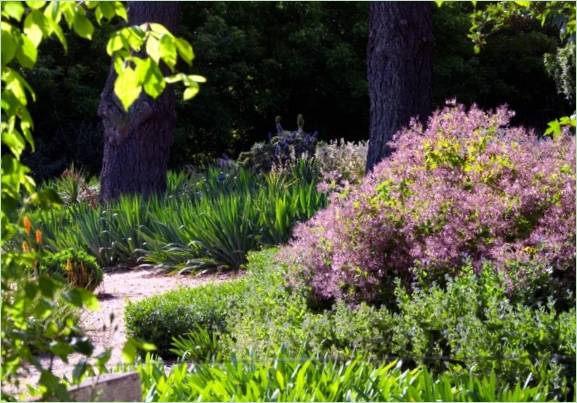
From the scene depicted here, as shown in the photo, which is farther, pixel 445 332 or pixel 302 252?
pixel 302 252

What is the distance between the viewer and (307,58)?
25719mm

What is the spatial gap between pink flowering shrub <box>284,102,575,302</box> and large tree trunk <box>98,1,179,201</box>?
7.53m

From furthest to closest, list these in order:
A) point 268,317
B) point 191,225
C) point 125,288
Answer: point 191,225 < point 125,288 < point 268,317

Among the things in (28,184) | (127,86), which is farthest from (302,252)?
(127,86)

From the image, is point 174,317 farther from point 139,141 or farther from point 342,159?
point 342,159

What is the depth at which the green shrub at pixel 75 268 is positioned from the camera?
8922 mm

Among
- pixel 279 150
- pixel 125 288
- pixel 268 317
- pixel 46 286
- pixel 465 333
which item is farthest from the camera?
pixel 279 150

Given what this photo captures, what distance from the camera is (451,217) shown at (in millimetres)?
5859

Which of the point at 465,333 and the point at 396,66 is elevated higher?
the point at 396,66

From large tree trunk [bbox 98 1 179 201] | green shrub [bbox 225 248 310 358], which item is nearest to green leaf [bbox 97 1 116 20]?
green shrub [bbox 225 248 310 358]

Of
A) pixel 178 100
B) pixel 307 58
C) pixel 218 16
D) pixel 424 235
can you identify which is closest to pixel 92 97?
pixel 178 100

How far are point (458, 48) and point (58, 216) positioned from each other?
17.8 metres

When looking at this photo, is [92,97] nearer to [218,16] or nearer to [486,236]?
[218,16]

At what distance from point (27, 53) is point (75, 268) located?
6.33 m
